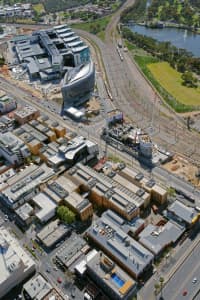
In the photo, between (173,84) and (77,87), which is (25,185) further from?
(173,84)

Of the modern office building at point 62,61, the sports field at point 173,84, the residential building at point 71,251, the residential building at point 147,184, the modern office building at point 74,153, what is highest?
the modern office building at point 62,61

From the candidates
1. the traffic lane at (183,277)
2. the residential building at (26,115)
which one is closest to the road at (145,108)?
the residential building at (26,115)

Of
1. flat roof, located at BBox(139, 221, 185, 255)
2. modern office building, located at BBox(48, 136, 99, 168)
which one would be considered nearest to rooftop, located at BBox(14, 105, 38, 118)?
modern office building, located at BBox(48, 136, 99, 168)

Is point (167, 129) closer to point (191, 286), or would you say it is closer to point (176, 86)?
point (176, 86)

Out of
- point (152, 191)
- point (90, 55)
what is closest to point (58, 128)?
point (152, 191)

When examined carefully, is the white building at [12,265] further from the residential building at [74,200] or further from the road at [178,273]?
the road at [178,273]
